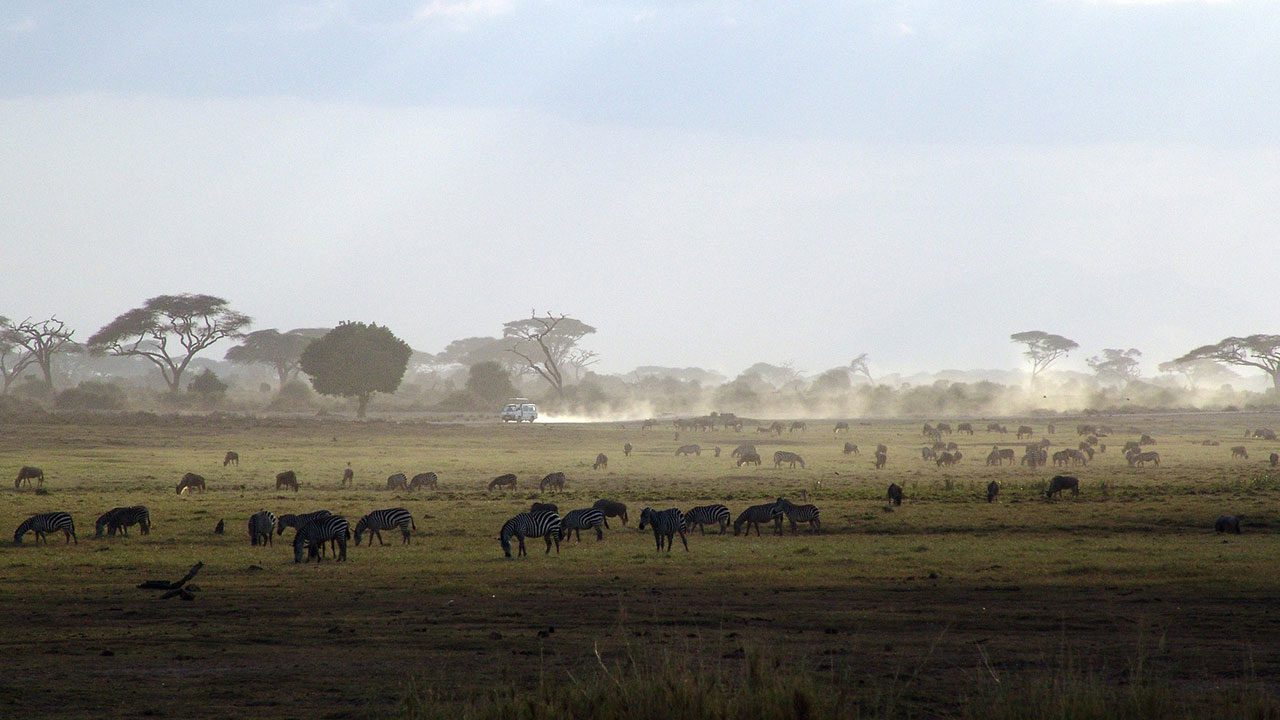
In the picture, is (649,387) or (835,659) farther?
(649,387)

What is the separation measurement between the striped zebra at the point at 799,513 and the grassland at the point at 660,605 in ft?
1.70

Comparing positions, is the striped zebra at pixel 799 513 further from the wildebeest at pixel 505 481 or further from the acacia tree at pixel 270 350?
the acacia tree at pixel 270 350

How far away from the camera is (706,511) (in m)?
25.2

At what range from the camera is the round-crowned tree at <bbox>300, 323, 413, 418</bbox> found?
8975 cm

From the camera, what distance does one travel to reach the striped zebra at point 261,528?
77.4 feet

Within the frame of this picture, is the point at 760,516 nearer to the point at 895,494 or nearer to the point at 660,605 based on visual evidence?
the point at 895,494

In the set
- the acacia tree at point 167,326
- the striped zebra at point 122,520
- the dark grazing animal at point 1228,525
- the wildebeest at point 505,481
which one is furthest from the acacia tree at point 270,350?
the dark grazing animal at point 1228,525

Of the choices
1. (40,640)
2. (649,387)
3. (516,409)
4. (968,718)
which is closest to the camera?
(968,718)

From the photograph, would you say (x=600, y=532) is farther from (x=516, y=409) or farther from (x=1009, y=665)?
(x=516, y=409)

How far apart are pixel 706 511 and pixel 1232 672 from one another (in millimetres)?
14453

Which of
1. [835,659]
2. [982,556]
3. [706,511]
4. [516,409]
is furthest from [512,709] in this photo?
[516,409]

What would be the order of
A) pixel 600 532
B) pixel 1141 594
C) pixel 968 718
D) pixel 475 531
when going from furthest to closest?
1. pixel 475 531
2. pixel 600 532
3. pixel 1141 594
4. pixel 968 718

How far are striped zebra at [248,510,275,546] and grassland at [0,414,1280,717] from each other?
585 millimetres

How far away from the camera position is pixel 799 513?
999 inches
